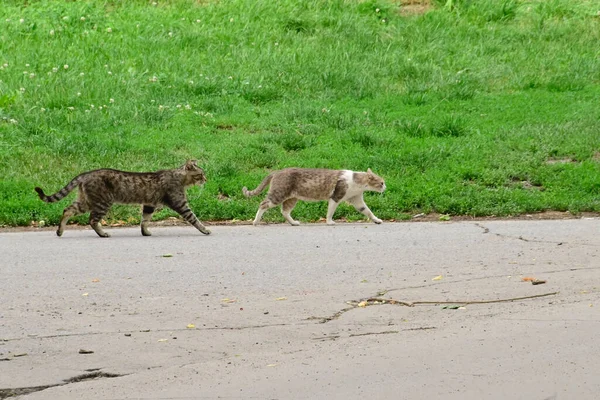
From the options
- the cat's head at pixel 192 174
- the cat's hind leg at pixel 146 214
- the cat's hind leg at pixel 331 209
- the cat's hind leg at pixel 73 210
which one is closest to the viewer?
the cat's hind leg at pixel 73 210

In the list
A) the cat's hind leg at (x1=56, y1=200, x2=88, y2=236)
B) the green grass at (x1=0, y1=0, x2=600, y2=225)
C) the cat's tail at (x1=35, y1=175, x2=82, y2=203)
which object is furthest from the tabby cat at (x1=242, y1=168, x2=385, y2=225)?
the cat's tail at (x1=35, y1=175, x2=82, y2=203)

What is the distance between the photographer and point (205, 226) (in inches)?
503

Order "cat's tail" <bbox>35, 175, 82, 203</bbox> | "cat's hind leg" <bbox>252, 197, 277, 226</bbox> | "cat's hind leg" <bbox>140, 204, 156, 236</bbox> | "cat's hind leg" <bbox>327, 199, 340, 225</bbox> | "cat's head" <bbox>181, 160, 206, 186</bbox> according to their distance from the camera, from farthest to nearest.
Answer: "cat's hind leg" <bbox>327, 199, 340, 225</bbox>, "cat's hind leg" <bbox>252, 197, 277, 226</bbox>, "cat's head" <bbox>181, 160, 206, 186</bbox>, "cat's hind leg" <bbox>140, 204, 156, 236</bbox>, "cat's tail" <bbox>35, 175, 82, 203</bbox>

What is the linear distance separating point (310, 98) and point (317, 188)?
14.2 feet

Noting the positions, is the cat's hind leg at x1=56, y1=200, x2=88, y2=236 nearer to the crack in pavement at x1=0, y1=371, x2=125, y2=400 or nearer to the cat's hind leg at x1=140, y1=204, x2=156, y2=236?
the cat's hind leg at x1=140, y1=204, x2=156, y2=236

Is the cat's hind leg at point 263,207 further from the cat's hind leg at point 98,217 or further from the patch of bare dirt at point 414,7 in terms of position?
the patch of bare dirt at point 414,7

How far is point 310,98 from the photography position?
55.1 feet

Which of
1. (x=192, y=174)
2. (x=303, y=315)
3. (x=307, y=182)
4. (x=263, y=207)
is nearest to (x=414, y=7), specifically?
(x=307, y=182)

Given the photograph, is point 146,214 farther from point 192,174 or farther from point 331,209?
point 331,209

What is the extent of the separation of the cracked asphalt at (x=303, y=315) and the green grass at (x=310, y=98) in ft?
5.78

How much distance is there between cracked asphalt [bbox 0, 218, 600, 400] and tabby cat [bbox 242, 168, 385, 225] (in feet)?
2.28

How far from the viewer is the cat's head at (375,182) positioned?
12898 millimetres

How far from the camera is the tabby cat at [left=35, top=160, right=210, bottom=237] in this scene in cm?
1175

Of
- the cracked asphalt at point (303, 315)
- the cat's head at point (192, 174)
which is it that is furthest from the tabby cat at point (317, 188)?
the cat's head at point (192, 174)
